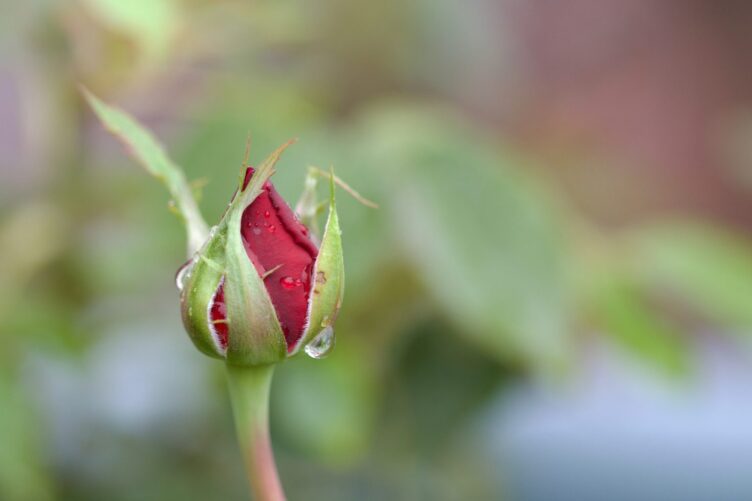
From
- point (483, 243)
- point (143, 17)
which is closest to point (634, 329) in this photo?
point (483, 243)

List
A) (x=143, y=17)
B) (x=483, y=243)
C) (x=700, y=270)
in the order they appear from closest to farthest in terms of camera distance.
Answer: (x=143, y=17) < (x=483, y=243) < (x=700, y=270)

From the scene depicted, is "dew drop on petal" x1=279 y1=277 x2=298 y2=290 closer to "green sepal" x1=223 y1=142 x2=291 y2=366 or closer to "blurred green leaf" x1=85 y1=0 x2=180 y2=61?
"green sepal" x1=223 y1=142 x2=291 y2=366

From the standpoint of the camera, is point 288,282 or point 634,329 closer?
point 288,282

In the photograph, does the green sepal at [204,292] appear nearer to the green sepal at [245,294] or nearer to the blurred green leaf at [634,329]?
the green sepal at [245,294]

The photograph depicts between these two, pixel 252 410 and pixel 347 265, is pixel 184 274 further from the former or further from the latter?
pixel 347 265

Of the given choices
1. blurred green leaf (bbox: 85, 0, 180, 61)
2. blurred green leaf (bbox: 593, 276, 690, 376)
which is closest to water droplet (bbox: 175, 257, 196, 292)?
blurred green leaf (bbox: 85, 0, 180, 61)

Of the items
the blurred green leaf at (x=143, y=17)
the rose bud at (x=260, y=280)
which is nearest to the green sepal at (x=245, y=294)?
the rose bud at (x=260, y=280)

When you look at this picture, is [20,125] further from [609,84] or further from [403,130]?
[609,84]
